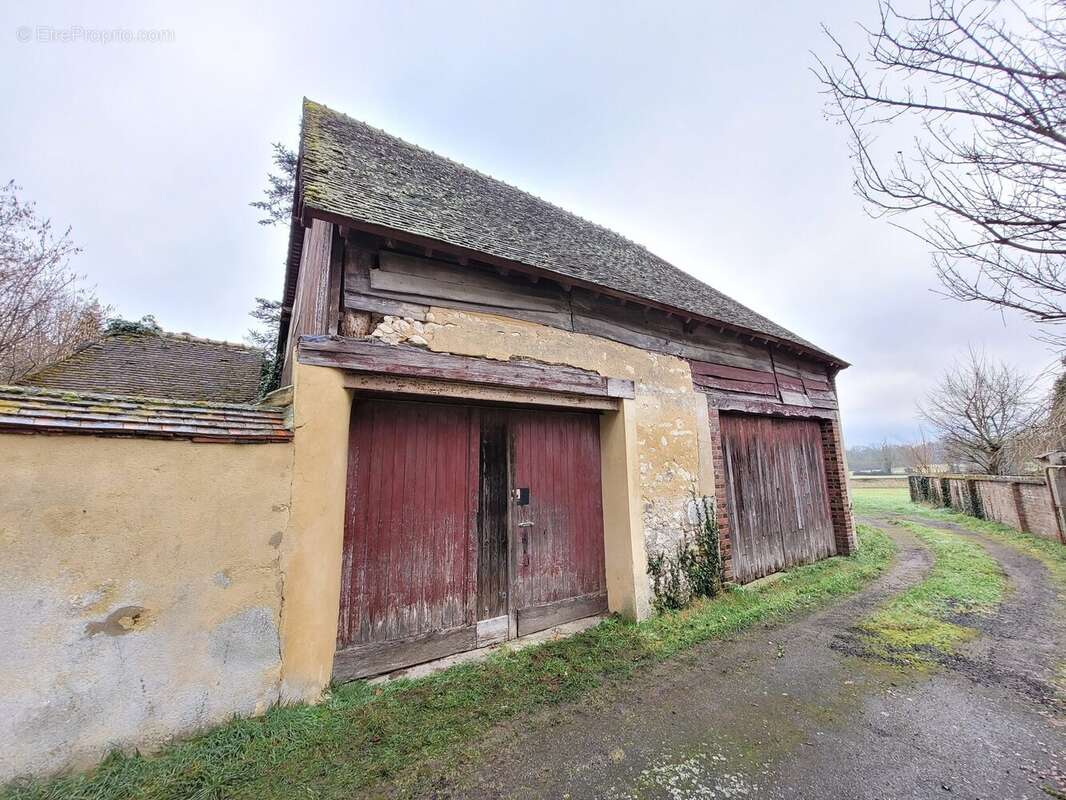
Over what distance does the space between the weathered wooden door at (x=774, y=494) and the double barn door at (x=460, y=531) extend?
2.78m

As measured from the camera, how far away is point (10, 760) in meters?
2.32

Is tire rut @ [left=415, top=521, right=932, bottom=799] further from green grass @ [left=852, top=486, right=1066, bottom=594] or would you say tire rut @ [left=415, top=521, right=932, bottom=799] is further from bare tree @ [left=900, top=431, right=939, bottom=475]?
bare tree @ [left=900, top=431, right=939, bottom=475]

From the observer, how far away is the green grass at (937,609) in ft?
13.8

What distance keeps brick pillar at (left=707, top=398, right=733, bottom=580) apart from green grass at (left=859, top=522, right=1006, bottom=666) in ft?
5.22

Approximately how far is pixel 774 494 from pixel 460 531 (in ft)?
19.2

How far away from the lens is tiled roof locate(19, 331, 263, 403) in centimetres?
770

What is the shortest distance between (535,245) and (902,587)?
755cm

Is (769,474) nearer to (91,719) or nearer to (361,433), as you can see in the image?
(361,433)

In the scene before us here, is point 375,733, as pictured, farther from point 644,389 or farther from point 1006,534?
point 1006,534

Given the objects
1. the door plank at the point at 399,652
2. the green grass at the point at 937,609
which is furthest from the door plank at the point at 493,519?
the green grass at the point at 937,609

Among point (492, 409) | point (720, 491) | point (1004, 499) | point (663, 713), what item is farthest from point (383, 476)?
point (1004, 499)

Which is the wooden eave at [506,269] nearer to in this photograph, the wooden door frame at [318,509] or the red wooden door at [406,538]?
the wooden door frame at [318,509]

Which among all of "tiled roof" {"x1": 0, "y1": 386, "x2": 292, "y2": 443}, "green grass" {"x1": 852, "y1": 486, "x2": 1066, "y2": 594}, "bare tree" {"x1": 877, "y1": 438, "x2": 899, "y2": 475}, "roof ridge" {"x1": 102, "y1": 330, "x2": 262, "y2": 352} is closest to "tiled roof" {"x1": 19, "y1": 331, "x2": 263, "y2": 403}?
"roof ridge" {"x1": 102, "y1": 330, "x2": 262, "y2": 352}

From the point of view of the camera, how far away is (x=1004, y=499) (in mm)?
10969
